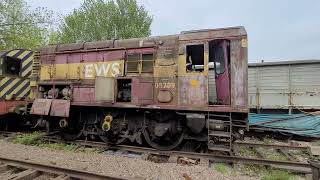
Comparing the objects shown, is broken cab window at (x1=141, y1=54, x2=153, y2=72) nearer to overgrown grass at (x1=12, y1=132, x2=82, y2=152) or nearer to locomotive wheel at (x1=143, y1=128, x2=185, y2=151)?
locomotive wheel at (x1=143, y1=128, x2=185, y2=151)

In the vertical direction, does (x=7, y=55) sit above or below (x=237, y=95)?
above

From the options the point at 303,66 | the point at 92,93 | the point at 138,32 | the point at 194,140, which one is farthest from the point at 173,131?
the point at 138,32

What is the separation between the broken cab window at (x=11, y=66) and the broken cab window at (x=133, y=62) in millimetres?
5185

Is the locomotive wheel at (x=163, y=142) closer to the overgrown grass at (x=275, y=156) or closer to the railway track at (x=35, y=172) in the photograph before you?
the overgrown grass at (x=275, y=156)

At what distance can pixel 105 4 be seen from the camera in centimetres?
3375

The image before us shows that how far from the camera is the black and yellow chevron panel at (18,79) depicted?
34.6 ft

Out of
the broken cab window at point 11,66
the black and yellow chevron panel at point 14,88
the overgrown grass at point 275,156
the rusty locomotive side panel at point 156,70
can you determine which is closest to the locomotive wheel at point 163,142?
the rusty locomotive side panel at point 156,70

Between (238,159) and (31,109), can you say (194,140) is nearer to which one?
(238,159)

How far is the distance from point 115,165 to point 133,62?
3.46 meters

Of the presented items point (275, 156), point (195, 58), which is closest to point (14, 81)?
point (195, 58)

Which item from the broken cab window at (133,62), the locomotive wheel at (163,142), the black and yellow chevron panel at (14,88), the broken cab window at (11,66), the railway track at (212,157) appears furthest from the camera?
the broken cab window at (11,66)

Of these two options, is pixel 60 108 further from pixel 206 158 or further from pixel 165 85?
pixel 206 158

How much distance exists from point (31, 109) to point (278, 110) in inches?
406

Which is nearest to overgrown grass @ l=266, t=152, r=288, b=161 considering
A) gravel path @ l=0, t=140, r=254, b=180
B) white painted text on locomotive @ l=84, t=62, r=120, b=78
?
gravel path @ l=0, t=140, r=254, b=180
